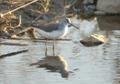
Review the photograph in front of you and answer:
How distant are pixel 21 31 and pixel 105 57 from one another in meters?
3.06

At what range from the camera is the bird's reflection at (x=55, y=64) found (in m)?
9.50

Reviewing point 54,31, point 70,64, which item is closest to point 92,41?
point 54,31

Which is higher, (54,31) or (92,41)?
(54,31)

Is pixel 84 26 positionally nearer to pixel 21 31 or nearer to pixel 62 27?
pixel 21 31

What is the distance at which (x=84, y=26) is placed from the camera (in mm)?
15328

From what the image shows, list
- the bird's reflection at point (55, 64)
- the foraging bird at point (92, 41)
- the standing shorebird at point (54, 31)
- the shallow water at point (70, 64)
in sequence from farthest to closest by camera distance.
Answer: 1. the foraging bird at point (92, 41)
2. the standing shorebird at point (54, 31)
3. the bird's reflection at point (55, 64)
4. the shallow water at point (70, 64)

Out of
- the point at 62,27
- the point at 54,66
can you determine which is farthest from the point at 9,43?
the point at 54,66

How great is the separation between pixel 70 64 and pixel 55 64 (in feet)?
0.94

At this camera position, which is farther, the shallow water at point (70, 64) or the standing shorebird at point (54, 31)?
the standing shorebird at point (54, 31)

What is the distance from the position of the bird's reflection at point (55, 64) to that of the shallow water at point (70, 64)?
0.33 feet

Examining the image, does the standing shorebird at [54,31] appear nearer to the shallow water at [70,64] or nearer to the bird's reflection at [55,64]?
the shallow water at [70,64]

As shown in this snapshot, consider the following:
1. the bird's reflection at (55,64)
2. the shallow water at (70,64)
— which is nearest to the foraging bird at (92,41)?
the shallow water at (70,64)

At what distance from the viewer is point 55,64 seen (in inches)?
399

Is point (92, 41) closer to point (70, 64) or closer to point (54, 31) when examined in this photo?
point (54, 31)
